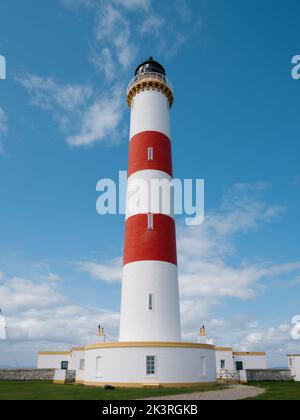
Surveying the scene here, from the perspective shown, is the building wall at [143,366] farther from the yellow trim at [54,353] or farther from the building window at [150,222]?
the yellow trim at [54,353]

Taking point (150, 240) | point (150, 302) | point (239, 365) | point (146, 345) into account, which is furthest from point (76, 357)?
point (239, 365)

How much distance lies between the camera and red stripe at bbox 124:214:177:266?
2367 cm

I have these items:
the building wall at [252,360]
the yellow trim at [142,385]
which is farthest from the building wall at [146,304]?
the building wall at [252,360]

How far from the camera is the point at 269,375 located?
33.0 metres

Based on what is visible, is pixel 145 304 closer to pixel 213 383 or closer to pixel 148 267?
pixel 148 267

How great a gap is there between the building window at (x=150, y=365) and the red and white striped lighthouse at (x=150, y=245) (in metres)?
1.53

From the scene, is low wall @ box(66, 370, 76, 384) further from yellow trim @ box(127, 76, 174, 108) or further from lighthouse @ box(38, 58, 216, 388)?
yellow trim @ box(127, 76, 174, 108)

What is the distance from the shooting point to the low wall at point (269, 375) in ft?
107

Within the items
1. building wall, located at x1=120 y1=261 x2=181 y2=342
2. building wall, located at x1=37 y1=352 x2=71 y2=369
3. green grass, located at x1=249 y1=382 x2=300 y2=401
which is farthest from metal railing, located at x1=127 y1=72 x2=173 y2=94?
building wall, located at x1=37 y1=352 x2=71 y2=369

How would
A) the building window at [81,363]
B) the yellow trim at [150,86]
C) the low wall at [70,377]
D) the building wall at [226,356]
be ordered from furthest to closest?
the building wall at [226,356], the building window at [81,363], the yellow trim at [150,86], the low wall at [70,377]

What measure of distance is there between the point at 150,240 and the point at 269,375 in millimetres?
18933
